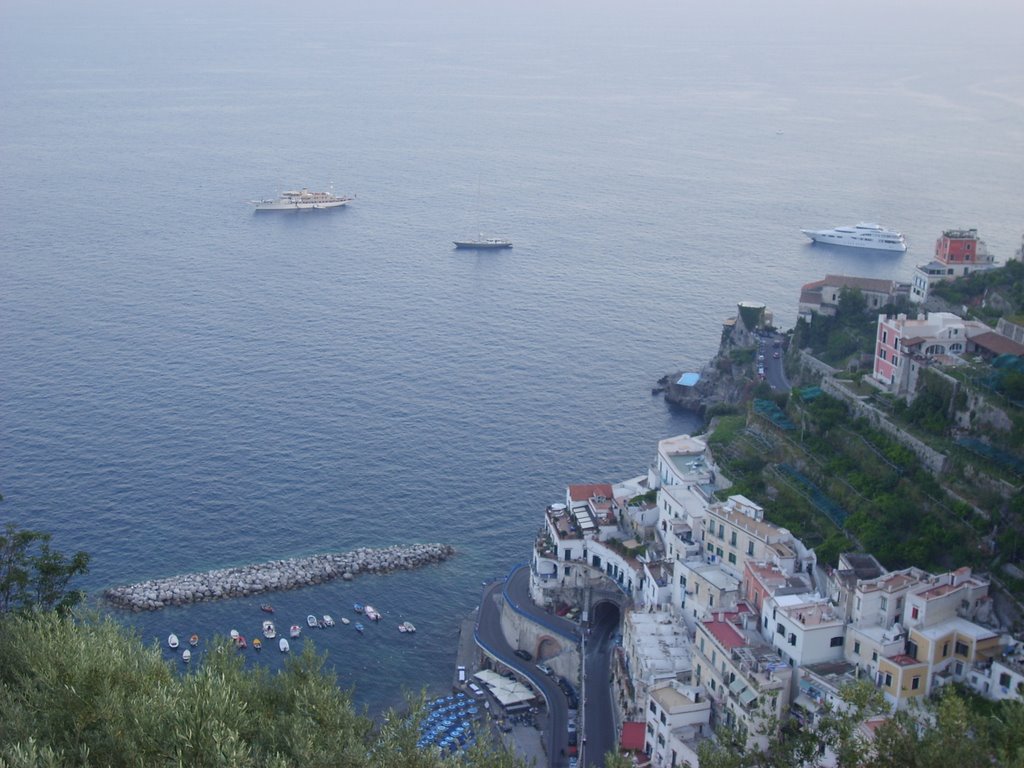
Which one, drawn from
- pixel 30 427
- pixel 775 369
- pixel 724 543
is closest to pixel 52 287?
pixel 30 427

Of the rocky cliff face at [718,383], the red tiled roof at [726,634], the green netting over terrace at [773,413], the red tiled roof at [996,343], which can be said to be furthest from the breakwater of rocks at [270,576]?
the red tiled roof at [996,343]

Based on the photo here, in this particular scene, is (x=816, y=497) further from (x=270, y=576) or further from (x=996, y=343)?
(x=270, y=576)

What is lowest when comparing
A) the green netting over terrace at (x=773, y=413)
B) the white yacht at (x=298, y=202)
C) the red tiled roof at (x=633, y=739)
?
the red tiled roof at (x=633, y=739)

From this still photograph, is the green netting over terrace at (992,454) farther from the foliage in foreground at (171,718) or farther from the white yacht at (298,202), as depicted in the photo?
the white yacht at (298,202)

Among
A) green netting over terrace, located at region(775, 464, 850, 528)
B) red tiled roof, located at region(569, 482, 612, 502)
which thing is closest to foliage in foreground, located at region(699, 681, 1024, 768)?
green netting over terrace, located at region(775, 464, 850, 528)

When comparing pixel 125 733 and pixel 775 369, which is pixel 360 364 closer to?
pixel 775 369

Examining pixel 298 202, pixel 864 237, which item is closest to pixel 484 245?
pixel 298 202
